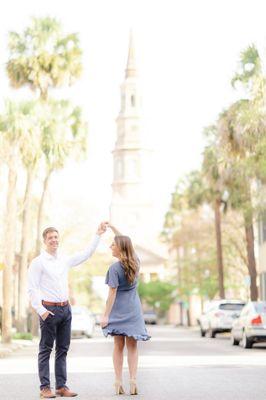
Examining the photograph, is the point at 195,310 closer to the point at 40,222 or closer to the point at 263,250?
the point at 263,250

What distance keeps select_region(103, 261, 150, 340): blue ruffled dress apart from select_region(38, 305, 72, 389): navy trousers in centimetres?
51

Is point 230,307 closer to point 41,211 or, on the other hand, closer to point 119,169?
point 41,211

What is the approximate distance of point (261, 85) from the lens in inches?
1169

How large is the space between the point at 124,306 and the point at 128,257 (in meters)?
0.63

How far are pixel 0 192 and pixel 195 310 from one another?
53763mm

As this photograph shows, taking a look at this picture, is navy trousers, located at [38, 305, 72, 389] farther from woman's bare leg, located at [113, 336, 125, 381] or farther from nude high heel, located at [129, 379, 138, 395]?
nude high heel, located at [129, 379, 138, 395]

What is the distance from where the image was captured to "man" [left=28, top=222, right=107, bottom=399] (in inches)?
482

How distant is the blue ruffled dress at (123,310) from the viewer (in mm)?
12531

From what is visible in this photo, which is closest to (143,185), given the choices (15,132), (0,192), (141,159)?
(141,159)

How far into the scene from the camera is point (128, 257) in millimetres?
12461

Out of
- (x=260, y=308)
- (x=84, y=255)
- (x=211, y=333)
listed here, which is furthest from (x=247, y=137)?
(x=84, y=255)

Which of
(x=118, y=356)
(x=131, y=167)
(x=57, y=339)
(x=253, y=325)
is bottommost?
(x=118, y=356)

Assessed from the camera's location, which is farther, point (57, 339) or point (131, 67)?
point (131, 67)

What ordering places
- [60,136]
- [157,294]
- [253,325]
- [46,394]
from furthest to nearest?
[157,294] < [60,136] < [253,325] < [46,394]
